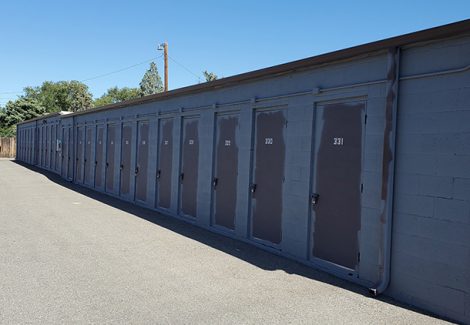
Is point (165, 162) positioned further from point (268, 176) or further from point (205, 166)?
point (268, 176)

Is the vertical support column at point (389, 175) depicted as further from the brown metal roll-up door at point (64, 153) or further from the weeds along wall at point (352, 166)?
the brown metal roll-up door at point (64, 153)

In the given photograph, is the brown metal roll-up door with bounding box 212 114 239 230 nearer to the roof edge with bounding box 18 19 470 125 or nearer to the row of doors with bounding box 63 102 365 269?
the row of doors with bounding box 63 102 365 269

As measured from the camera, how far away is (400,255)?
216 inches

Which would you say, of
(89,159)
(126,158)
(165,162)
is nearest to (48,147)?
(89,159)

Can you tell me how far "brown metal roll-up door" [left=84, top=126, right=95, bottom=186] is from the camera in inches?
725

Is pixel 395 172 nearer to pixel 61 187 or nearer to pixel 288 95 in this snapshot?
pixel 288 95

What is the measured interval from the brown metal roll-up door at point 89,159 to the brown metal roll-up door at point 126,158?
12.2 ft

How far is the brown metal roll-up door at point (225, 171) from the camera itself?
9.02m

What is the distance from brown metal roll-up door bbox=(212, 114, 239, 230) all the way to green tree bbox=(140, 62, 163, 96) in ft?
227

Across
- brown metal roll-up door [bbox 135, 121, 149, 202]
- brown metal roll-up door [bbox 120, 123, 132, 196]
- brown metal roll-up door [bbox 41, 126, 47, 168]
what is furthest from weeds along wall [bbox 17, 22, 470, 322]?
brown metal roll-up door [bbox 41, 126, 47, 168]

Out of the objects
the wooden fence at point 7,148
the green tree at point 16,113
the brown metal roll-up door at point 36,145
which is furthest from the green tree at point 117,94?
the brown metal roll-up door at point 36,145

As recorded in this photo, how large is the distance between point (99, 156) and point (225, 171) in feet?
31.6

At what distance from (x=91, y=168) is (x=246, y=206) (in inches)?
461

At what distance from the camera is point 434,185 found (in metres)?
5.14
